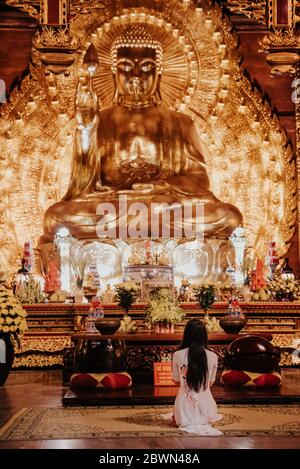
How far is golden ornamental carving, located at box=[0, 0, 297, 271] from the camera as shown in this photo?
10.2 m

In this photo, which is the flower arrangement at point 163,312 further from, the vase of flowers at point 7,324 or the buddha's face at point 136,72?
the buddha's face at point 136,72

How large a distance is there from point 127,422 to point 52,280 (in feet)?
14.4

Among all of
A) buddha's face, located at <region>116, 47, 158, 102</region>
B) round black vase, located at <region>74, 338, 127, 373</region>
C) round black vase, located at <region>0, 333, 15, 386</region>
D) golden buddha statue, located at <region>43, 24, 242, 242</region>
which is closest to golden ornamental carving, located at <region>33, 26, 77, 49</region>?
golden buddha statue, located at <region>43, 24, 242, 242</region>

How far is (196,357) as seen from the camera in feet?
14.2

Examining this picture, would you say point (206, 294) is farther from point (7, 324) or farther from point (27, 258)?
point (27, 258)

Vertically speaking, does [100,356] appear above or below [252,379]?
above

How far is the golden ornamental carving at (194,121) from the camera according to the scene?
1020 cm

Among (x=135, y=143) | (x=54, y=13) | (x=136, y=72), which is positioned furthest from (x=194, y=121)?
(x=54, y=13)

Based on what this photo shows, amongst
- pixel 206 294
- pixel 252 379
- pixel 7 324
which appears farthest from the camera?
pixel 206 294

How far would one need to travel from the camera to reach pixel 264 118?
406 inches
